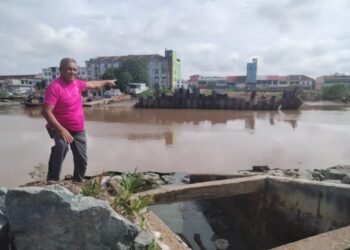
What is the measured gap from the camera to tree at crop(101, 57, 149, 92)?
6169 cm

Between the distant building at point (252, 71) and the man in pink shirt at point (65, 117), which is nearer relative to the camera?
the man in pink shirt at point (65, 117)

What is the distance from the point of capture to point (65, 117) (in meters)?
3.62

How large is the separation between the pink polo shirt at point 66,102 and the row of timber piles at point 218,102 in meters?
31.1

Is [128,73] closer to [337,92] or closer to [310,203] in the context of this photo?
[337,92]

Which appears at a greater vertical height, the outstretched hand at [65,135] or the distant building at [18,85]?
the distant building at [18,85]

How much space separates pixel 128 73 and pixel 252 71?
3963cm

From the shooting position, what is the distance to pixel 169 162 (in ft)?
32.5

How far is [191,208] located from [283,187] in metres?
1.99

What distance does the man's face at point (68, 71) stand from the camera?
3537 millimetres

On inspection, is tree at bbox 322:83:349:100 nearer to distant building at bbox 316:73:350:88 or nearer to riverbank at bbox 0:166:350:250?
distant building at bbox 316:73:350:88

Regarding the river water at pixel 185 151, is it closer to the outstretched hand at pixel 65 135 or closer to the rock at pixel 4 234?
the outstretched hand at pixel 65 135

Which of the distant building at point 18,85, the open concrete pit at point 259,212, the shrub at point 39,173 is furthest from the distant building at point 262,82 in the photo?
the open concrete pit at point 259,212

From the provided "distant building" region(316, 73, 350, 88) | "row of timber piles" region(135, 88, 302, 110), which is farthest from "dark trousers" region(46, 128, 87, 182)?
"distant building" region(316, 73, 350, 88)

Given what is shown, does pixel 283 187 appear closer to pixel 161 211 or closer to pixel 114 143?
pixel 161 211
